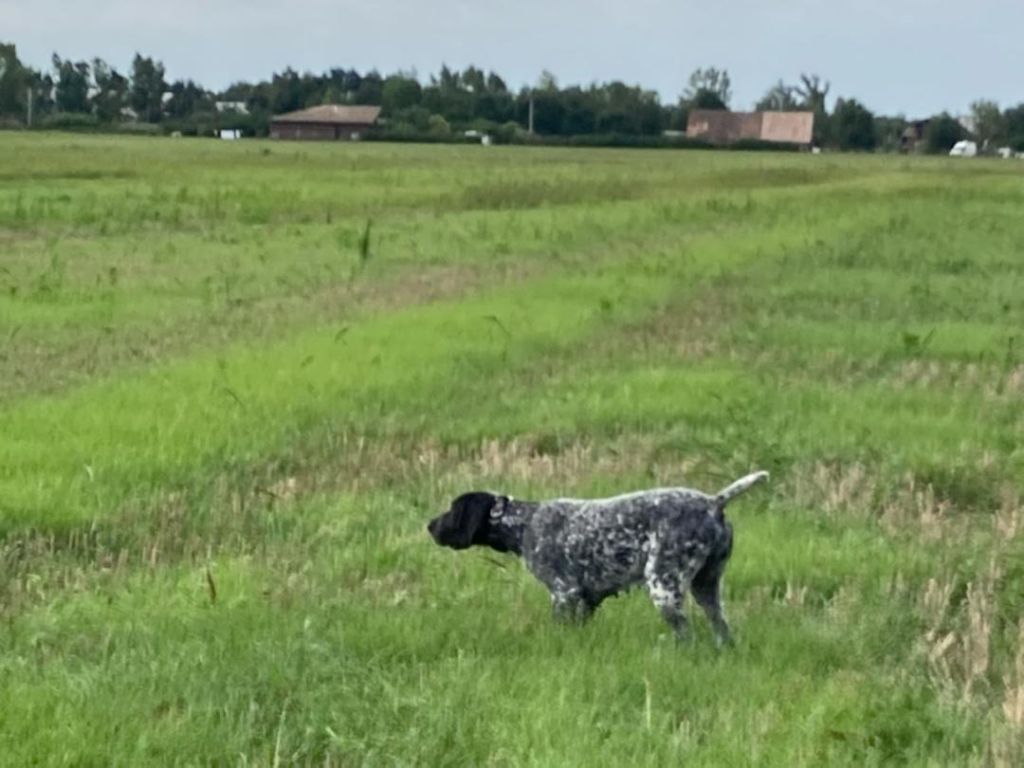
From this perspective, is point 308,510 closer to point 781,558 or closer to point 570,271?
point 781,558

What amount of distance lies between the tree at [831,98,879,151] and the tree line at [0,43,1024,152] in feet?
0.22

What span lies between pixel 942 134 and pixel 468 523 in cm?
10662

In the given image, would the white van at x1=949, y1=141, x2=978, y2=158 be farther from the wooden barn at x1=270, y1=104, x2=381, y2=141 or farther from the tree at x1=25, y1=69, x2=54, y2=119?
the tree at x1=25, y1=69, x2=54, y2=119

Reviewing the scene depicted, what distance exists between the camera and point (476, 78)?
391 ft

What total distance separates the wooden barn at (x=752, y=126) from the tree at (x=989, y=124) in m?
12.9

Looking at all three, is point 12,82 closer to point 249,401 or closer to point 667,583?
point 249,401

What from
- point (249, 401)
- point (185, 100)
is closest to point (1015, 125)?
point (185, 100)

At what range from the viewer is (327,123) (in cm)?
9506

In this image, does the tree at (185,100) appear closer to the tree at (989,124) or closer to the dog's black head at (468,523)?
the tree at (989,124)

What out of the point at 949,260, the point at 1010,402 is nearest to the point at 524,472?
the point at 1010,402

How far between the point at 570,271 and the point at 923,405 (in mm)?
9455

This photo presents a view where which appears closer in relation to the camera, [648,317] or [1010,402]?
[1010,402]

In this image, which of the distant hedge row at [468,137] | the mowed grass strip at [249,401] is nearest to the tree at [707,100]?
the distant hedge row at [468,137]

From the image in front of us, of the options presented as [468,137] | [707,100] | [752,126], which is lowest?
[468,137]
